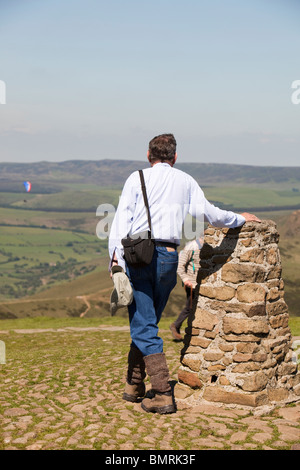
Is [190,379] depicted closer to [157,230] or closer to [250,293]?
[250,293]

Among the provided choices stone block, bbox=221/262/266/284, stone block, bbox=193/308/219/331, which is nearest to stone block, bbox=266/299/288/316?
stone block, bbox=221/262/266/284

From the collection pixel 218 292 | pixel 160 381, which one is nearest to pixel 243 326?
pixel 218 292

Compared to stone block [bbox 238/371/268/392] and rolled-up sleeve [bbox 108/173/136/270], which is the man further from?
stone block [bbox 238/371/268/392]

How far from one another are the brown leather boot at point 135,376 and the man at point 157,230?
0.95 ft

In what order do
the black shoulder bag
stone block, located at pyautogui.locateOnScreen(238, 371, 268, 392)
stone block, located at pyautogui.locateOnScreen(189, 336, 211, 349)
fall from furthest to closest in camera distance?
stone block, located at pyautogui.locateOnScreen(189, 336, 211, 349) < stone block, located at pyautogui.locateOnScreen(238, 371, 268, 392) < the black shoulder bag

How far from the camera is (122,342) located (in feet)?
43.9

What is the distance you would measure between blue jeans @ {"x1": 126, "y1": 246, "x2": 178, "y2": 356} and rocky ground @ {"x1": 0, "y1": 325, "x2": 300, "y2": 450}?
93 cm

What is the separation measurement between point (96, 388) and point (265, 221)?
3.67 m

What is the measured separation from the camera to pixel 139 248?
6.07 metres

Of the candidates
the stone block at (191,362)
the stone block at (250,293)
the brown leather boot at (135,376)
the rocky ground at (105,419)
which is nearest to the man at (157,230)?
the brown leather boot at (135,376)

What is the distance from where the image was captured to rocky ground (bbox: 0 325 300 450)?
554 cm

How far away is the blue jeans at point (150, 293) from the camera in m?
6.29
